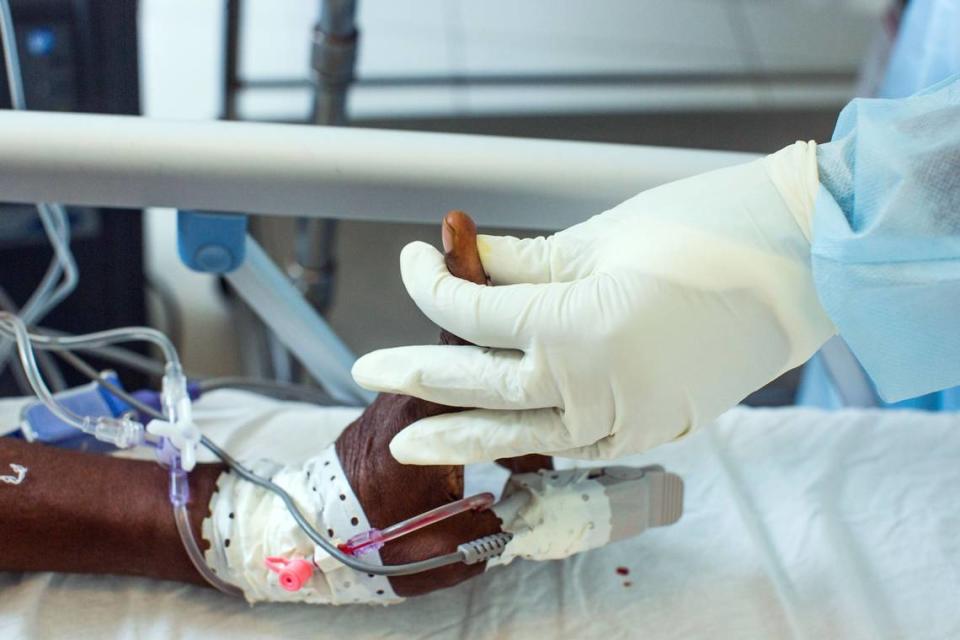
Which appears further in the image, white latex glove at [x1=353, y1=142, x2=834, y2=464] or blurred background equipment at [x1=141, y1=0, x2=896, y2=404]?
blurred background equipment at [x1=141, y1=0, x2=896, y2=404]

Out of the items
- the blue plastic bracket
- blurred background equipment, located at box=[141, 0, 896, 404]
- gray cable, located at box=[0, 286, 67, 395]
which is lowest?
the blue plastic bracket

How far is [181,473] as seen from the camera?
882 mm

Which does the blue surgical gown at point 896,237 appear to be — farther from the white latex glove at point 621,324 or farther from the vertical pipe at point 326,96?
the vertical pipe at point 326,96

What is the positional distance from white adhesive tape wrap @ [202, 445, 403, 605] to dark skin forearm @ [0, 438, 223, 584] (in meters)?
0.03

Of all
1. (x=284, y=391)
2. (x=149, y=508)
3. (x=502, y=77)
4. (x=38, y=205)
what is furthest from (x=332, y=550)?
(x=502, y=77)

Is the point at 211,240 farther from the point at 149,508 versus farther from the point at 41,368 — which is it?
the point at 41,368

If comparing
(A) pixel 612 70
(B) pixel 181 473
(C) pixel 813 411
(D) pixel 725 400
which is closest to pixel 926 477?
(C) pixel 813 411

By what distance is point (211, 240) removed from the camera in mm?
963

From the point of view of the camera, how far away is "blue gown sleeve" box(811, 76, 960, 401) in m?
0.72

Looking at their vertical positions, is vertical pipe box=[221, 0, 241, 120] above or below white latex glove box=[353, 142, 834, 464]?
above

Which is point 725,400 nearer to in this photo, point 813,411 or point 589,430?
point 589,430

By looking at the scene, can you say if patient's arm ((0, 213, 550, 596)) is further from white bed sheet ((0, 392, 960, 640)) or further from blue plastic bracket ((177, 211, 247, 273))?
blue plastic bracket ((177, 211, 247, 273))

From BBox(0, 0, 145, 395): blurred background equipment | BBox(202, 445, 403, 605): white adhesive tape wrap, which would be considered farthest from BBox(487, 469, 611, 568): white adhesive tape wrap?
BBox(0, 0, 145, 395): blurred background equipment

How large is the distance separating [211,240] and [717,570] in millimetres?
582
